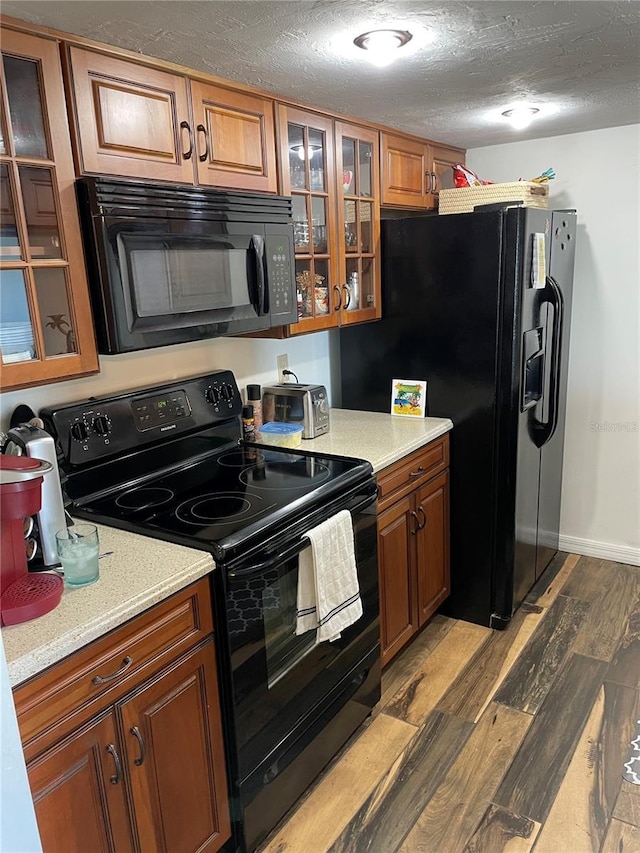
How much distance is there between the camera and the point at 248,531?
5.34 feet

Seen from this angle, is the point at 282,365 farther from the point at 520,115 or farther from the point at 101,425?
the point at 520,115

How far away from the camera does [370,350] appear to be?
2889 mm

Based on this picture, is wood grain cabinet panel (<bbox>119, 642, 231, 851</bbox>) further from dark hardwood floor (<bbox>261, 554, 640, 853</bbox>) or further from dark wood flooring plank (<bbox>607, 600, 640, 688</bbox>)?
dark wood flooring plank (<bbox>607, 600, 640, 688</bbox>)

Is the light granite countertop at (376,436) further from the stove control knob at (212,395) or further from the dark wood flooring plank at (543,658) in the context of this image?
the dark wood flooring plank at (543,658)

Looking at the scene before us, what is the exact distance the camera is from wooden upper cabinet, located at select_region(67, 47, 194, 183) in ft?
4.96

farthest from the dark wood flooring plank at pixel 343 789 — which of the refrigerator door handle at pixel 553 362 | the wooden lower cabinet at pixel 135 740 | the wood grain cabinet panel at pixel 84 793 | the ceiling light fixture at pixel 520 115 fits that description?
the ceiling light fixture at pixel 520 115

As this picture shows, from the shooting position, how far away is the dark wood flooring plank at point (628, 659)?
2.42 m

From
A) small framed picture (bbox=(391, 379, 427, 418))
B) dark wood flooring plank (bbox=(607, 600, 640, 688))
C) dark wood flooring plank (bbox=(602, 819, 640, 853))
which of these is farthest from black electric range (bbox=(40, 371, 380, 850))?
dark wood flooring plank (bbox=(607, 600, 640, 688))

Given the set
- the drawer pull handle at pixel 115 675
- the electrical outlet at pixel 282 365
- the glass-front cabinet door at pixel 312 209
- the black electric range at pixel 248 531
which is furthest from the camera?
the electrical outlet at pixel 282 365

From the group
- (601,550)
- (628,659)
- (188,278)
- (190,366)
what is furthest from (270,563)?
(601,550)

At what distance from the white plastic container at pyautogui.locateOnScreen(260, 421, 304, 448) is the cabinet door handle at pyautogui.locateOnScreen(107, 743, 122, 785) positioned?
123cm

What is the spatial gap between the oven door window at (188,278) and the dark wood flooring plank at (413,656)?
58.7 inches

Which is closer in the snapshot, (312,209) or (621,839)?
Answer: (621,839)

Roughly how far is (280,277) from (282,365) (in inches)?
27.0
